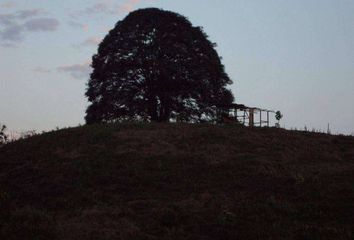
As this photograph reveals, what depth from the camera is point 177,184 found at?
21.8 metres

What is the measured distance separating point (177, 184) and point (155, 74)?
22.5 metres

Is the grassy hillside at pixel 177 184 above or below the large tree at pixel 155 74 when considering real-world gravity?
below

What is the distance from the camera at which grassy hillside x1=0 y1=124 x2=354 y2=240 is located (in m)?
16.7

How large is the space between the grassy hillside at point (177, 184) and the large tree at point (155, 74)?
11.1 metres

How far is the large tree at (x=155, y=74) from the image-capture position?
4288 centimetres

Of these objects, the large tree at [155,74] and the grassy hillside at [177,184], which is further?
the large tree at [155,74]

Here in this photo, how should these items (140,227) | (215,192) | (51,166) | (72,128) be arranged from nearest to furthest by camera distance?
(140,227) < (215,192) < (51,166) < (72,128)

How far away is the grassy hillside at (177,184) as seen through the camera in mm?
16734

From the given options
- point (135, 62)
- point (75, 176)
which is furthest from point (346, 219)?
point (135, 62)

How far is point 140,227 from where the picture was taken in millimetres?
16828

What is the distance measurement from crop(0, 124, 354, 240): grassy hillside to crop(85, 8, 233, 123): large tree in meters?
11.1

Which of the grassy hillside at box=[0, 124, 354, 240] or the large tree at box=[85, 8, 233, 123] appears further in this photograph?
the large tree at box=[85, 8, 233, 123]

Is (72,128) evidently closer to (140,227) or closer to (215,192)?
(215,192)

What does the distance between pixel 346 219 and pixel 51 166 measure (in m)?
13.4
